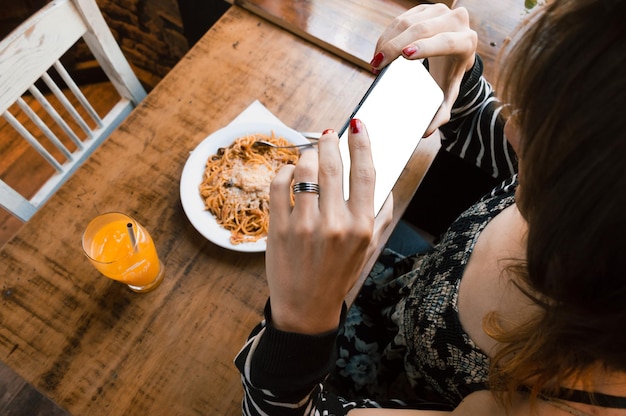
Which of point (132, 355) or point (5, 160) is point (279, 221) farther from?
point (5, 160)

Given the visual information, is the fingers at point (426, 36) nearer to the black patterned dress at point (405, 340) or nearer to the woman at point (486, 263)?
the woman at point (486, 263)

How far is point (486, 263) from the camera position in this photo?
894mm

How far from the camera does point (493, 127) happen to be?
1.13m

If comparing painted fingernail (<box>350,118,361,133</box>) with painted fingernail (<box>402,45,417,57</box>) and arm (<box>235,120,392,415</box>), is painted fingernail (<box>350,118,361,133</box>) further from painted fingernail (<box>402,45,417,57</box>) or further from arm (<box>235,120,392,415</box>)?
painted fingernail (<box>402,45,417,57</box>)

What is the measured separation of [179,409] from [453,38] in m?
0.95

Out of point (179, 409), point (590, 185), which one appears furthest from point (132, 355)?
point (590, 185)

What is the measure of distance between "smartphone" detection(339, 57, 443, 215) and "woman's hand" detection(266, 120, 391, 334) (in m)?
0.08

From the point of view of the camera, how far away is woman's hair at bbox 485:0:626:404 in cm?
42

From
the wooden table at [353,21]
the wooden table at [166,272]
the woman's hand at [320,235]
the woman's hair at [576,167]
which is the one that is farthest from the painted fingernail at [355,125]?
the wooden table at [353,21]

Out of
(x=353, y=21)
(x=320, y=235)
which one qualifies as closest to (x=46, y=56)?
(x=353, y=21)

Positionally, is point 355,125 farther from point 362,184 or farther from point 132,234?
point 132,234

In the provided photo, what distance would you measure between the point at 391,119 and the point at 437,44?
0.21 m

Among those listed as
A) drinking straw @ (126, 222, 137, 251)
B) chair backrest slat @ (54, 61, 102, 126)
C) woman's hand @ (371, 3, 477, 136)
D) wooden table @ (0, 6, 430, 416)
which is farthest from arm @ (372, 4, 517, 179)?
chair backrest slat @ (54, 61, 102, 126)

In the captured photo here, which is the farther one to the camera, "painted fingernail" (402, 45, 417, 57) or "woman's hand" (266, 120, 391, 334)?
"painted fingernail" (402, 45, 417, 57)
